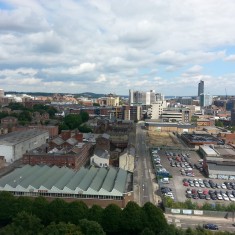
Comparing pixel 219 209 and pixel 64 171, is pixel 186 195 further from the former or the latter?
pixel 64 171

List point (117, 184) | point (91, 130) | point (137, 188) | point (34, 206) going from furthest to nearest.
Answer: point (91, 130) < point (137, 188) < point (117, 184) < point (34, 206)

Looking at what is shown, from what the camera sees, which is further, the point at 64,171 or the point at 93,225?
the point at 64,171

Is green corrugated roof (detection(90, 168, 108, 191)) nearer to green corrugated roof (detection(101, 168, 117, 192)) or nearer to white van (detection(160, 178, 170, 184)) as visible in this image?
green corrugated roof (detection(101, 168, 117, 192))

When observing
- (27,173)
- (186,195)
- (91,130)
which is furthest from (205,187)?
(91,130)

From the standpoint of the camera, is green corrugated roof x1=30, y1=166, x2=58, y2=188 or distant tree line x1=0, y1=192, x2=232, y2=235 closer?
distant tree line x1=0, y1=192, x2=232, y2=235

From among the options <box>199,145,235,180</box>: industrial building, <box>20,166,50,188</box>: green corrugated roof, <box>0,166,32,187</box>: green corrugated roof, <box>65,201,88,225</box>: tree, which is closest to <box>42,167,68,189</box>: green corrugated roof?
<box>20,166,50,188</box>: green corrugated roof

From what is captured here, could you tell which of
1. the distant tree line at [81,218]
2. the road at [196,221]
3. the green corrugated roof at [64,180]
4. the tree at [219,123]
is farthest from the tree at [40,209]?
the tree at [219,123]
